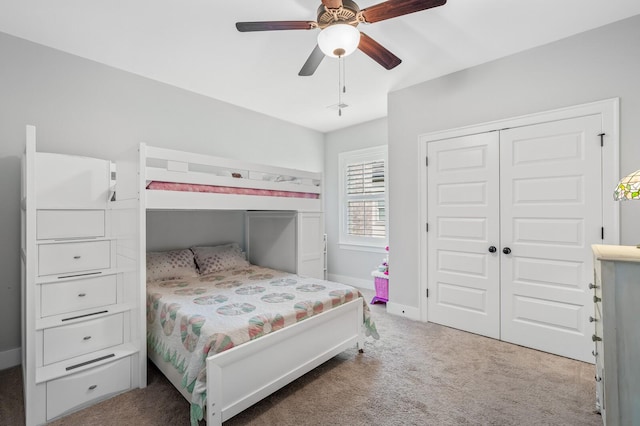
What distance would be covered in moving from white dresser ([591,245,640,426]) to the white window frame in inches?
120

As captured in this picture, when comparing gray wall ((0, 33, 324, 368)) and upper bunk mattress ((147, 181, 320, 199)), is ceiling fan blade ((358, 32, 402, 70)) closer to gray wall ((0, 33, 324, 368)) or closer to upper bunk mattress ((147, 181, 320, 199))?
upper bunk mattress ((147, 181, 320, 199))

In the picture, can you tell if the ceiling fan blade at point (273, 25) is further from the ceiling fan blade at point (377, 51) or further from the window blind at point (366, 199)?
the window blind at point (366, 199)

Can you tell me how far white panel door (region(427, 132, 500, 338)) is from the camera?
283 centimetres

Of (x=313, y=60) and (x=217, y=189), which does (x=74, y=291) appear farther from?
(x=313, y=60)

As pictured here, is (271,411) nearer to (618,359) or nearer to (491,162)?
(618,359)

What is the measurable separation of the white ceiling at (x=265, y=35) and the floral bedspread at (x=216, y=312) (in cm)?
205

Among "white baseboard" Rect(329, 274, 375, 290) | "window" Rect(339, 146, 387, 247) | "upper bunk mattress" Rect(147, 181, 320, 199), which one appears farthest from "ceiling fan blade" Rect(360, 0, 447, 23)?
"white baseboard" Rect(329, 274, 375, 290)

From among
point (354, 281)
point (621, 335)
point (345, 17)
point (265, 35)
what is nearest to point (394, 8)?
point (345, 17)

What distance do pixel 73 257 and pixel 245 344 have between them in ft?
4.49

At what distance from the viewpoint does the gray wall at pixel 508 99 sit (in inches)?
87.4

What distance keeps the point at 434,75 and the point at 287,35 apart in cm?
160

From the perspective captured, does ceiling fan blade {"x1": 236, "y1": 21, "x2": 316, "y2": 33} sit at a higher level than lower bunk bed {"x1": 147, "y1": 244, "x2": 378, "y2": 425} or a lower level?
higher

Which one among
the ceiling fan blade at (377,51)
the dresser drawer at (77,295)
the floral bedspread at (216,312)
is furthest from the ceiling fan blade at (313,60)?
the dresser drawer at (77,295)

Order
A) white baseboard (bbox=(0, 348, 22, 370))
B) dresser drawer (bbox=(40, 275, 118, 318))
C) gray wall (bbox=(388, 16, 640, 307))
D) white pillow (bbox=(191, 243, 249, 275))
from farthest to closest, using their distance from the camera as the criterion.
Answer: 1. white pillow (bbox=(191, 243, 249, 275))
2. white baseboard (bbox=(0, 348, 22, 370))
3. gray wall (bbox=(388, 16, 640, 307))
4. dresser drawer (bbox=(40, 275, 118, 318))
